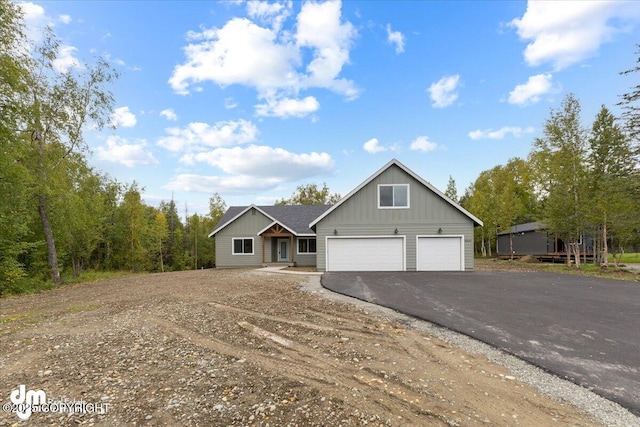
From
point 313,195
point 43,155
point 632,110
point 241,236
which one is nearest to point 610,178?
point 632,110

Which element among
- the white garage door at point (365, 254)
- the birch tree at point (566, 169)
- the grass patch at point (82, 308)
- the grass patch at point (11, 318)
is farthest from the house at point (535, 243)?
the grass patch at point (11, 318)

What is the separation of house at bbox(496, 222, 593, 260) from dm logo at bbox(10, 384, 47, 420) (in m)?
26.7

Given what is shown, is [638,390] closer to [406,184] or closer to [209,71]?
[406,184]

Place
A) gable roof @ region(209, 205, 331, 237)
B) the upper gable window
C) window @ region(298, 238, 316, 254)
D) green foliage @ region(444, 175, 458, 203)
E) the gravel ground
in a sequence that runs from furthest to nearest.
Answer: green foliage @ region(444, 175, 458, 203)
window @ region(298, 238, 316, 254)
gable roof @ region(209, 205, 331, 237)
the upper gable window
the gravel ground

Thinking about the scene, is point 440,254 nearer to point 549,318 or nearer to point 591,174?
point 549,318

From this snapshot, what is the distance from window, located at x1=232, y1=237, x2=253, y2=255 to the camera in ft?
71.7

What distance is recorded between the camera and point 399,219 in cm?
1564

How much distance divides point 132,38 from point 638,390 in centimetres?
1694

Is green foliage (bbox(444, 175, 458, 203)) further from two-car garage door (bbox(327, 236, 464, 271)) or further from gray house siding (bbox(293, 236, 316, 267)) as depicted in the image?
two-car garage door (bbox(327, 236, 464, 271))

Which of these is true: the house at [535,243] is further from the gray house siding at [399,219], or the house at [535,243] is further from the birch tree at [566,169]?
the gray house siding at [399,219]

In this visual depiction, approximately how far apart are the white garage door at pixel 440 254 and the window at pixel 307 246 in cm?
832

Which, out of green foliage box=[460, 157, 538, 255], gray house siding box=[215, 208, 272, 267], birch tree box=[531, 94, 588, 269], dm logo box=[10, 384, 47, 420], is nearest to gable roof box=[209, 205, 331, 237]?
gray house siding box=[215, 208, 272, 267]

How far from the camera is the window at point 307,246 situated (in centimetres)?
2159

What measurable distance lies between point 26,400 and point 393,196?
48.4ft
